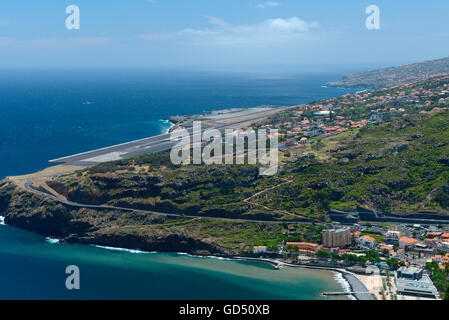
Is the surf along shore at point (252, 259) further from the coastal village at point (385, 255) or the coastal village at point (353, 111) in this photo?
the coastal village at point (353, 111)

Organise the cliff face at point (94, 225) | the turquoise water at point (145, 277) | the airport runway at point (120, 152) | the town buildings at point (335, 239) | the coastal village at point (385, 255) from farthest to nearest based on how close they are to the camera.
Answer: the airport runway at point (120, 152), the cliff face at point (94, 225), the town buildings at point (335, 239), the turquoise water at point (145, 277), the coastal village at point (385, 255)

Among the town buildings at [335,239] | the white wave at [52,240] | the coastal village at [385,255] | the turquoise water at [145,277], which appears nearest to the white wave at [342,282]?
the turquoise water at [145,277]

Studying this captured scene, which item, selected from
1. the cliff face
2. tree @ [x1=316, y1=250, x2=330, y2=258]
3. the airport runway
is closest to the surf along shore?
tree @ [x1=316, y1=250, x2=330, y2=258]

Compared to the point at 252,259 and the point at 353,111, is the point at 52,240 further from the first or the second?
the point at 353,111

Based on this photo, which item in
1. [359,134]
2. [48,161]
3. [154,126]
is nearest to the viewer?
[359,134]

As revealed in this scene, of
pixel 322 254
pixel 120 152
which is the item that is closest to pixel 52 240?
pixel 322 254
